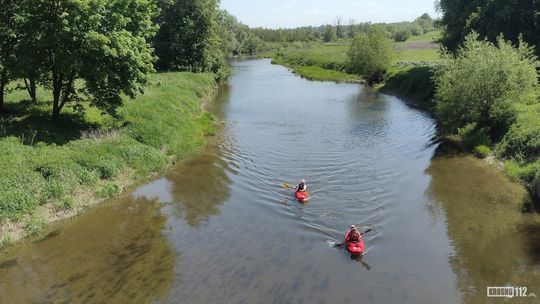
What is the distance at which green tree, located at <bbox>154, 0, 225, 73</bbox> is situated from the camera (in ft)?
216

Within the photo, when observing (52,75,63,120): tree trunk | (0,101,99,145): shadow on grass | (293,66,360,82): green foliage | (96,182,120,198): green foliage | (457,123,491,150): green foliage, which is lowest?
(96,182,120,198): green foliage

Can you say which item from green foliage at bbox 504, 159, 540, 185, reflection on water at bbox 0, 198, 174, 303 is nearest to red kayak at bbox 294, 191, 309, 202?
reflection on water at bbox 0, 198, 174, 303

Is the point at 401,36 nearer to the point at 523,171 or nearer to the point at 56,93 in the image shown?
the point at 523,171

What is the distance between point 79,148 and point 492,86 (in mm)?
30193

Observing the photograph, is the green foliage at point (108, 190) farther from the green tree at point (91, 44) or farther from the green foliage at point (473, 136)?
the green foliage at point (473, 136)

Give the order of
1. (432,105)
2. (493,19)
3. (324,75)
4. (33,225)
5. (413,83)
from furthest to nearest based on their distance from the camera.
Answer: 1. (324,75)
2. (413,83)
3. (432,105)
4. (493,19)
5. (33,225)

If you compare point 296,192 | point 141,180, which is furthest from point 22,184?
point 296,192

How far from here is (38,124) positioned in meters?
28.0

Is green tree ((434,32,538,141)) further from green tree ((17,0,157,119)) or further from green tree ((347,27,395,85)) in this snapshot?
green tree ((347,27,395,85))

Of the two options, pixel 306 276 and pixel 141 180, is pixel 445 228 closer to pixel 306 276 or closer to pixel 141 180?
pixel 306 276

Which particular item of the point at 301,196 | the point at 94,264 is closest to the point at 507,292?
the point at 301,196

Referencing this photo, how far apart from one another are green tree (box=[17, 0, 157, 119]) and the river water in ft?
22.9

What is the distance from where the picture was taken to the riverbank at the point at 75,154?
70.1 feet

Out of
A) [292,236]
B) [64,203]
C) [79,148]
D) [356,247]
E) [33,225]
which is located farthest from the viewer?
[79,148]
